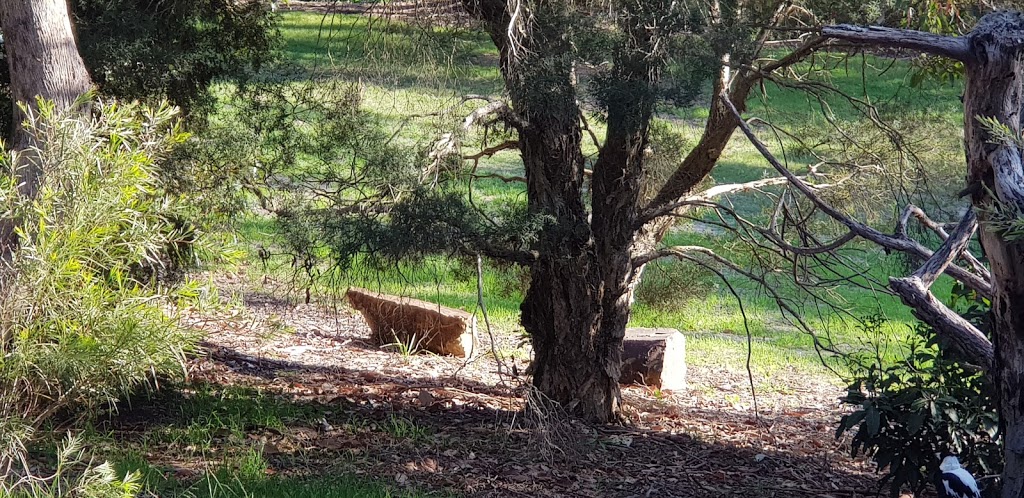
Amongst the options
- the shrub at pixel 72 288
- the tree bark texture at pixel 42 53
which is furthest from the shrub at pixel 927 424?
the tree bark texture at pixel 42 53

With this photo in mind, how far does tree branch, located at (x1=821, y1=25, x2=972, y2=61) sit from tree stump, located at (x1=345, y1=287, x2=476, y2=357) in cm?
510

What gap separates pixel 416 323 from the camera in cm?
882

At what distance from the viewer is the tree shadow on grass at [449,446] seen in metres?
5.68

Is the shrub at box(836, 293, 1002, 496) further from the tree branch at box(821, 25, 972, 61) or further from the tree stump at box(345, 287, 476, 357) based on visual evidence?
the tree stump at box(345, 287, 476, 357)

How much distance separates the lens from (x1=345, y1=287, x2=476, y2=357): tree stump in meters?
8.70

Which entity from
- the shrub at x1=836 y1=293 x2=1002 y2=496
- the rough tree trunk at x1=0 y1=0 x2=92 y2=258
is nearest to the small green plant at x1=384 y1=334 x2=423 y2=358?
the rough tree trunk at x1=0 y1=0 x2=92 y2=258

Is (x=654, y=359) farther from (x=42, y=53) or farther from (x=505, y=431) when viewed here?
(x=42, y=53)

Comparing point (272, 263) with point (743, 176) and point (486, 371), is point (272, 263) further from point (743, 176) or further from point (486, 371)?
point (743, 176)

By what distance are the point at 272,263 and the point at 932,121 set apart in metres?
5.96

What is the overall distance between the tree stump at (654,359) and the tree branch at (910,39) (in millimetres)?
4651

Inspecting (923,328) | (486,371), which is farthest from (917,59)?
(486,371)

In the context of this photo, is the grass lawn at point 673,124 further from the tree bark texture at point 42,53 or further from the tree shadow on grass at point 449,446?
the tree bark texture at point 42,53

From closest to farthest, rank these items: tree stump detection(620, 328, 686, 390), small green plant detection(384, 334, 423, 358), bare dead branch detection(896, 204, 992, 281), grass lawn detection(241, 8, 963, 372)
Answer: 1. bare dead branch detection(896, 204, 992, 281)
2. grass lawn detection(241, 8, 963, 372)
3. tree stump detection(620, 328, 686, 390)
4. small green plant detection(384, 334, 423, 358)

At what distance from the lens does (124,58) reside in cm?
573
